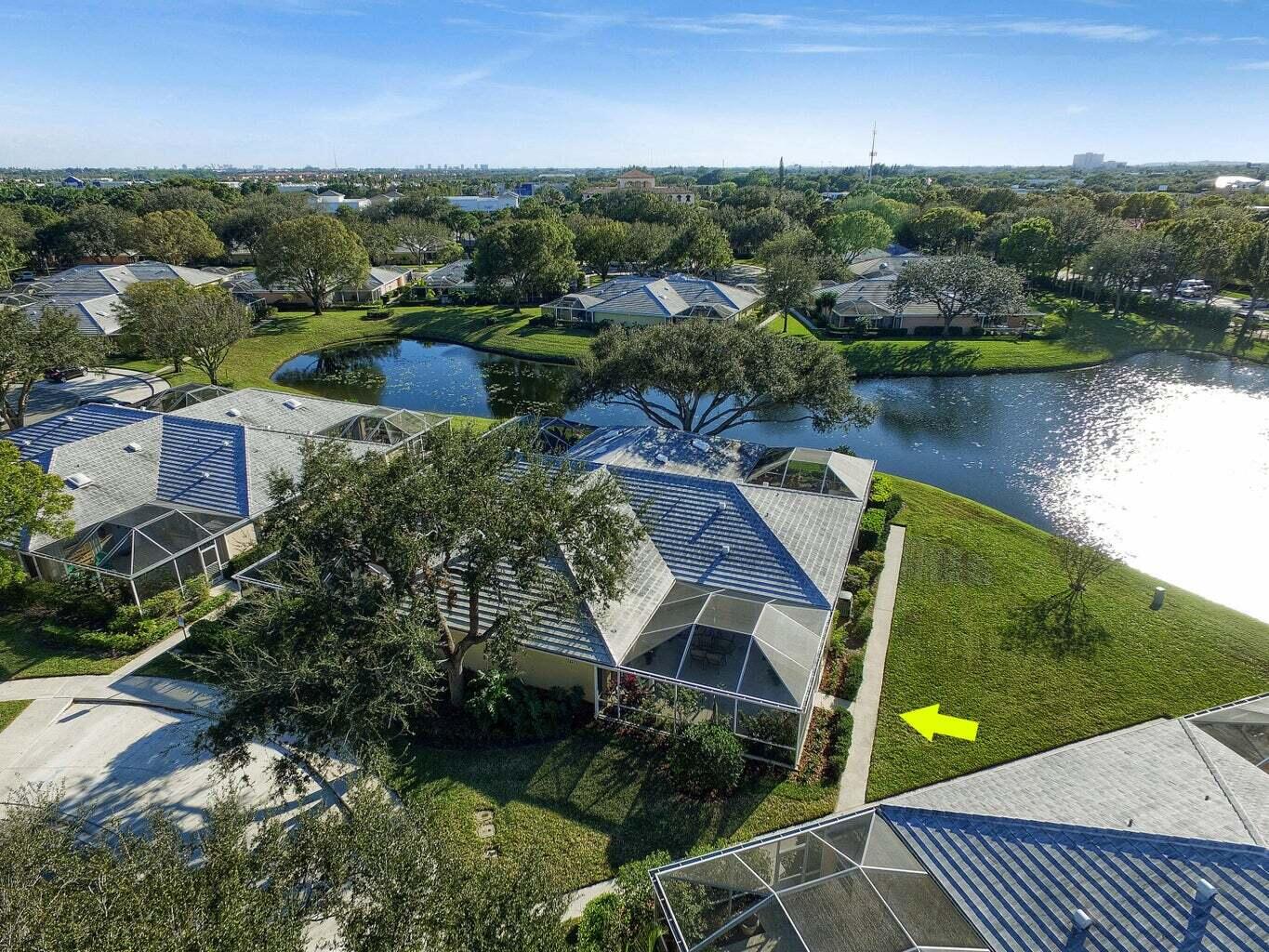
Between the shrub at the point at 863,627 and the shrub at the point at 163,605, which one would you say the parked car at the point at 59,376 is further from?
the shrub at the point at 863,627

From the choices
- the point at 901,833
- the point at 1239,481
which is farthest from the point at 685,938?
the point at 1239,481

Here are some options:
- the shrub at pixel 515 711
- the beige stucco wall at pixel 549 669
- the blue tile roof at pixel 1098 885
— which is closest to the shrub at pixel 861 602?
the beige stucco wall at pixel 549 669

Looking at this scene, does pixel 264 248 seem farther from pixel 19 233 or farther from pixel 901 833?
pixel 901 833

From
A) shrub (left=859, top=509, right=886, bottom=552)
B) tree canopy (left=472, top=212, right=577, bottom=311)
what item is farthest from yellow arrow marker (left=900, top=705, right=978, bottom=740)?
tree canopy (left=472, top=212, right=577, bottom=311)

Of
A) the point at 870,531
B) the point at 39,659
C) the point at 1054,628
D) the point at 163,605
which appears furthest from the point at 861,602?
the point at 39,659

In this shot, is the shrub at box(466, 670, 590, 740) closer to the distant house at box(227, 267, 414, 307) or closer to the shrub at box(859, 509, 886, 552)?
the shrub at box(859, 509, 886, 552)
